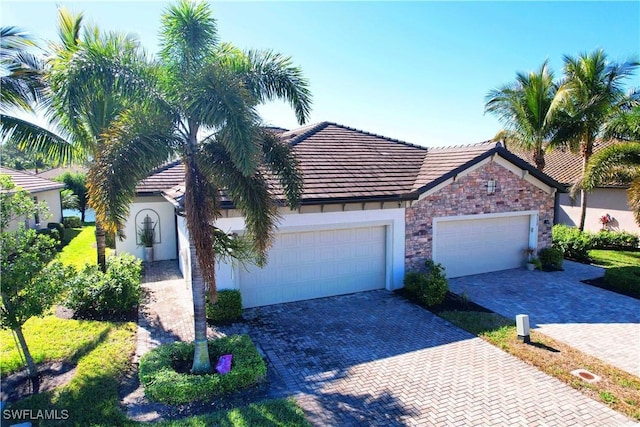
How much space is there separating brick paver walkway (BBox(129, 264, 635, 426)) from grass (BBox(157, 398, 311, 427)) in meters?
0.31

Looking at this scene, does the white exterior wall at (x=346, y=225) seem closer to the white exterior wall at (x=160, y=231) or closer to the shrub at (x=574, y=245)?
the white exterior wall at (x=160, y=231)

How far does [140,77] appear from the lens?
6727mm

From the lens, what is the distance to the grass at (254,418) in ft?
20.1

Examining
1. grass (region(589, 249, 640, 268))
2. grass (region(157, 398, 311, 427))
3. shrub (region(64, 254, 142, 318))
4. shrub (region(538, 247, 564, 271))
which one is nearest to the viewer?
grass (region(157, 398, 311, 427))

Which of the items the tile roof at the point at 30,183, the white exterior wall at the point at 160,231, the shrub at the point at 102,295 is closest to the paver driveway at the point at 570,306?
the shrub at the point at 102,295

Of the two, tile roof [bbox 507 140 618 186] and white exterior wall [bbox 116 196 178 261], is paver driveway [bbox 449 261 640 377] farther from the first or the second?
white exterior wall [bbox 116 196 178 261]

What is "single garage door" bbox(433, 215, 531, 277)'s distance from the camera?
13961mm

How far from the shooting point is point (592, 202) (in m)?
22.4

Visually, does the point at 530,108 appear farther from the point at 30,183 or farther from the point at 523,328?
the point at 30,183

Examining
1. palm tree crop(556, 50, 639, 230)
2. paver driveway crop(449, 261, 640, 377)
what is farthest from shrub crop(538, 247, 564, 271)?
palm tree crop(556, 50, 639, 230)

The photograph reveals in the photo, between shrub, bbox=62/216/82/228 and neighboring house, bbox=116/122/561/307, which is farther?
shrub, bbox=62/216/82/228

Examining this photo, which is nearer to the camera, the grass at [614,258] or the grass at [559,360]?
the grass at [559,360]

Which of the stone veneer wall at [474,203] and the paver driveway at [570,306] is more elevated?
the stone veneer wall at [474,203]

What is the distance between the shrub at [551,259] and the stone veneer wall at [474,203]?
0.41m
